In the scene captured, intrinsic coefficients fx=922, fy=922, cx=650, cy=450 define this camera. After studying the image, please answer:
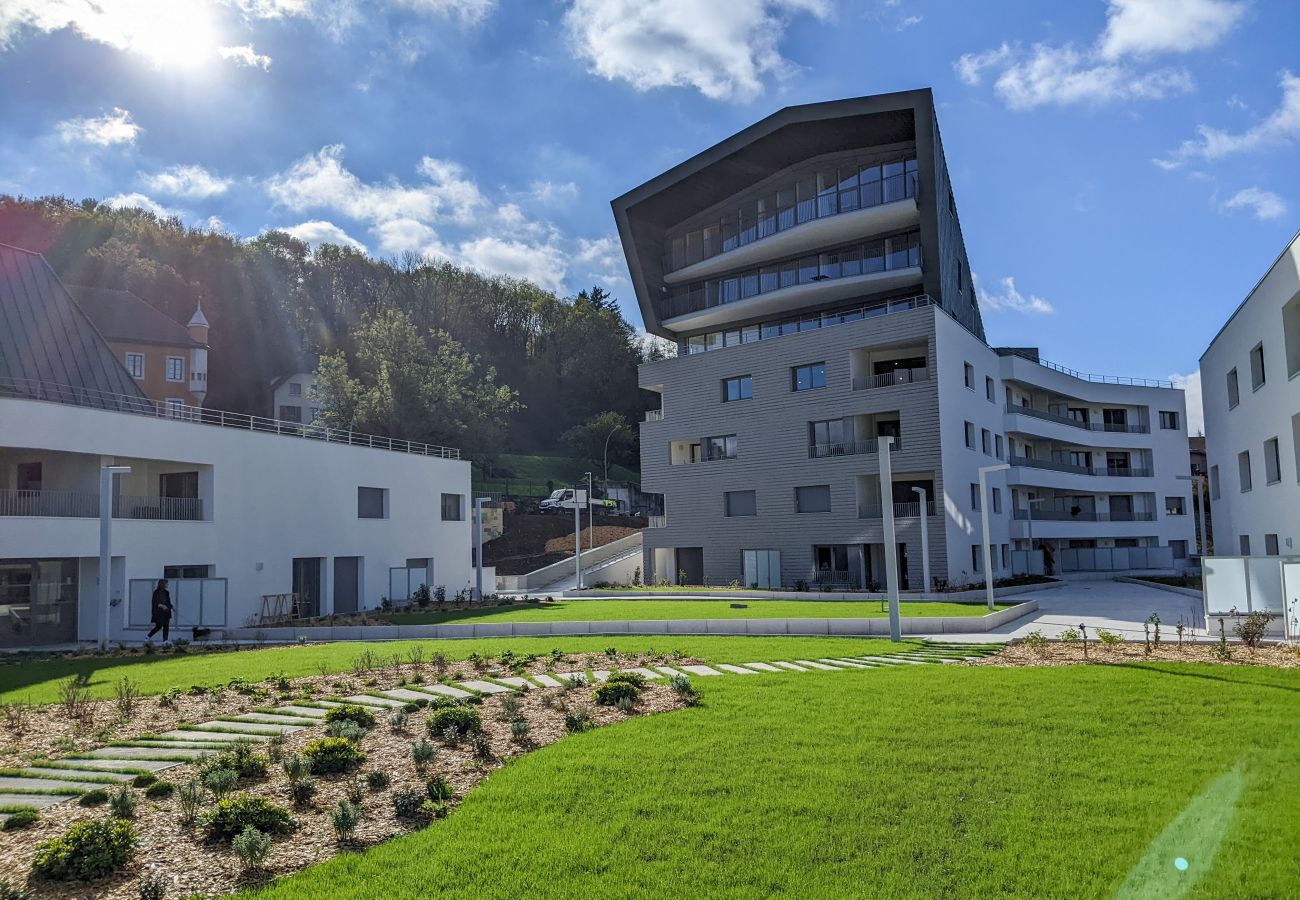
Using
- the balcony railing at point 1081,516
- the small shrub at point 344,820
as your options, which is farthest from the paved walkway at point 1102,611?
the small shrub at point 344,820

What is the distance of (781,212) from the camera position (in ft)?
142

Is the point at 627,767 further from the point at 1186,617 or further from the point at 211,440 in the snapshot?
the point at 211,440

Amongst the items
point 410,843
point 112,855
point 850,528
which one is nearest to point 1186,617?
point 850,528

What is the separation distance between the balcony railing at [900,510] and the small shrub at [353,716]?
30.0 metres

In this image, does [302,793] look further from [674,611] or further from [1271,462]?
[1271,462]

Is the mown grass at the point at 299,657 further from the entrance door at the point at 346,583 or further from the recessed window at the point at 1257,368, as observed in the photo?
the recessed window at the point at 1257,368

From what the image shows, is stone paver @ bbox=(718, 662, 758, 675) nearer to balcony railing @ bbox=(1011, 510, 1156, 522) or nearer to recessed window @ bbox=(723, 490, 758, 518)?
recessed window @ bbox=(723, 490, 758, 518)

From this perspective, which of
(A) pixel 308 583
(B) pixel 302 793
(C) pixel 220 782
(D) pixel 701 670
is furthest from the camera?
(A) pixel 308 583

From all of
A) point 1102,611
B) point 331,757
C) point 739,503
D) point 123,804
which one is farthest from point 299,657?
point 739,503

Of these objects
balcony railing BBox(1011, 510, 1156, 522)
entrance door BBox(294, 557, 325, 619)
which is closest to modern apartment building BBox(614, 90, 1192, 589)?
balcony railing BBox(1011, 510, 1156, 522)

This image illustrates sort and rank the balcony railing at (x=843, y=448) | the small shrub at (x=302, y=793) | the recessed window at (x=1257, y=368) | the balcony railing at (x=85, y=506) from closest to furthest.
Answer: the small shrub at (x=302, y=793) → the balcony railing at (x=85, y=506) → the recessed window at (x=1257, y=368) → the balcony railing at (x=843, y=448)

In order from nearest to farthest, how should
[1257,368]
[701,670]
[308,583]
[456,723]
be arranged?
[456,723], [701,670], [1257,368], [308,583]

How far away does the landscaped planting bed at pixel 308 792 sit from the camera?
5.96 m

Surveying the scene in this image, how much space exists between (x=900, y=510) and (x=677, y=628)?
64.8ft
